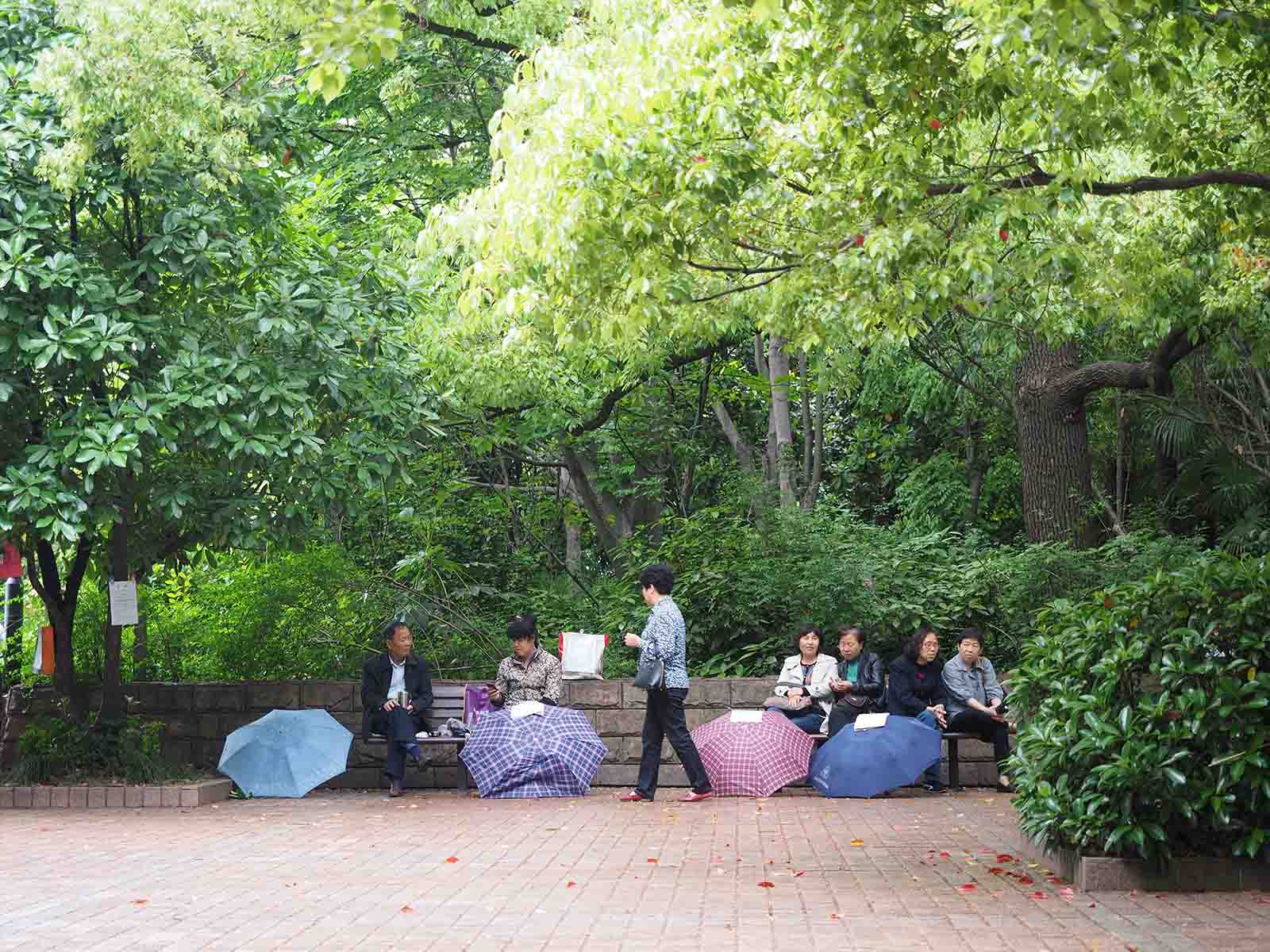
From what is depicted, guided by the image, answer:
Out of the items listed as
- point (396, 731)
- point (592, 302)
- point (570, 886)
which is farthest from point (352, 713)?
point (570, 886)

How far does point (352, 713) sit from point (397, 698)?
96 cm

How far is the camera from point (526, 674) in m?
13.2

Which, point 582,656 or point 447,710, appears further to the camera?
point 447,710

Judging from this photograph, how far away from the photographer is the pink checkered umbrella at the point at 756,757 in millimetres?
12531

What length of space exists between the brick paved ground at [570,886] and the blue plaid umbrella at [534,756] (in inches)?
39.7

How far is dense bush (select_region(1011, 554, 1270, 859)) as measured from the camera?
7.21 m

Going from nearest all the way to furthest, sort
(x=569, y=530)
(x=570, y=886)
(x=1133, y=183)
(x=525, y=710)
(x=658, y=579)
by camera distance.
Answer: (x=570, y=886) < (x=1133, y=183) < (x=658, y=579) < (x=525, y=710) < (x=569, y=530)

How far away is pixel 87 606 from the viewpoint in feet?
49.4

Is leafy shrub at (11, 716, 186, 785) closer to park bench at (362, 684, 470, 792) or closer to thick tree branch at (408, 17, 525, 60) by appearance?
park bench at (362, 684, 470, 792)

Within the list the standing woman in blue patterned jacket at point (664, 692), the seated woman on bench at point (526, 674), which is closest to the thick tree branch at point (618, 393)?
the seated woman on bench at point (526, 674)

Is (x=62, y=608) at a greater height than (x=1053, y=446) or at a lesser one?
lesser

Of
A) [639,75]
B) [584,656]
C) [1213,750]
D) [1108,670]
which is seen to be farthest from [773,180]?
[584,656]

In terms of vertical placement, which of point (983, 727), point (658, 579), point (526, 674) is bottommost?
point (983, 727)

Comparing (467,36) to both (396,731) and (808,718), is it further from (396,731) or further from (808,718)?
(808,718)
